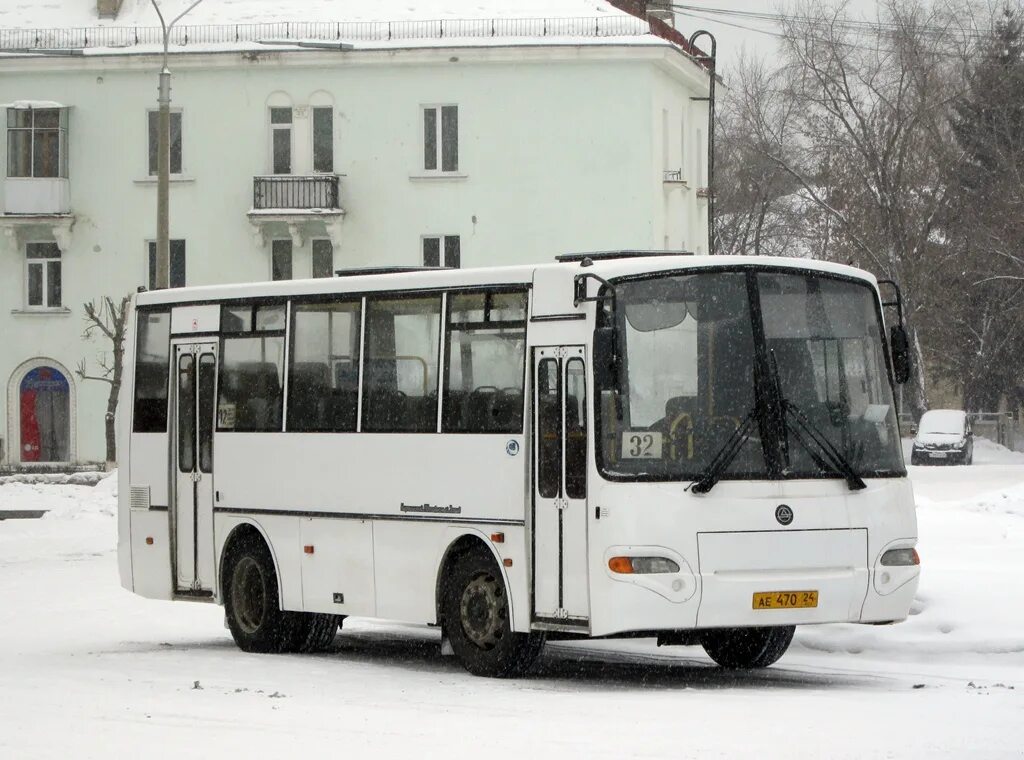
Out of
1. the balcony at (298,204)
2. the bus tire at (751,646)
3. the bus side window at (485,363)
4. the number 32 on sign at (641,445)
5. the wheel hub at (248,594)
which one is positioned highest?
the balcony at (298,204)

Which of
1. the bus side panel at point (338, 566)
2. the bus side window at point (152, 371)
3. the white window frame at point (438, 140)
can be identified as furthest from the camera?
the white window frame at point (438, 140)

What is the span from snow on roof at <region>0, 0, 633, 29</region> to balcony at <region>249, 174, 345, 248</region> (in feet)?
13.5

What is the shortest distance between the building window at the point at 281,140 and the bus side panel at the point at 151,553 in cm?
3729

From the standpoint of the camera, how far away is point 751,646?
15.7 m

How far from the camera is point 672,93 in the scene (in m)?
56.1

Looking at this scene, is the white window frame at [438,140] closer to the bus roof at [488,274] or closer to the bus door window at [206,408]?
the bus roof at [488,274]

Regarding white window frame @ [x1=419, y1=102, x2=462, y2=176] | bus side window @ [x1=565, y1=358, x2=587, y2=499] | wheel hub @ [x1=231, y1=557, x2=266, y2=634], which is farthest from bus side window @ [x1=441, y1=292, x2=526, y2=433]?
white window frame @ [x1=419, y1=102, x2=462, y2=176]

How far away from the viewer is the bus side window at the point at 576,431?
14.0 metres

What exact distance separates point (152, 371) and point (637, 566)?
20.7 feet

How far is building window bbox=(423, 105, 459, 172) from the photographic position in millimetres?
54750

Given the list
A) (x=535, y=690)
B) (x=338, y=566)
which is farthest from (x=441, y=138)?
(x=535, y=690)

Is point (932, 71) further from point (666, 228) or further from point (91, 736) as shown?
point (91, 736)

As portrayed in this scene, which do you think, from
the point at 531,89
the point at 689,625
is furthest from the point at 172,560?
the point at 531,89

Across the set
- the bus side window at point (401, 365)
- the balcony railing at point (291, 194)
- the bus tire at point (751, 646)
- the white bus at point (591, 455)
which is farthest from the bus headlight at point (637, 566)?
the balcony railing at point (291, 194)
